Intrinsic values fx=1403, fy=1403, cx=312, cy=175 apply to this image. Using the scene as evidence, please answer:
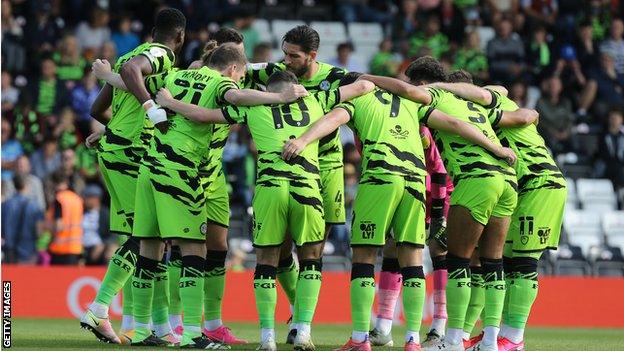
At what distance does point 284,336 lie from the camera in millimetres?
15891

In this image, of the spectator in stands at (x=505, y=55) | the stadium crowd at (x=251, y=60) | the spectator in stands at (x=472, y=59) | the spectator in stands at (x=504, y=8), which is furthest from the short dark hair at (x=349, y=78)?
the spectator in stands at (x=504, y=8)

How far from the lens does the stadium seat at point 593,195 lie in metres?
24.4

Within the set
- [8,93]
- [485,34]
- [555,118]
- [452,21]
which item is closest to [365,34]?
[452,21]

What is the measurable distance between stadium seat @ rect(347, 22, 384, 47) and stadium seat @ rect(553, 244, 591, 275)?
5930 millimetres

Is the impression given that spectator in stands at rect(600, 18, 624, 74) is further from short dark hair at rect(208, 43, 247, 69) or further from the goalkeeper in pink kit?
short dark hair at rect(208, 43, 247, 69)

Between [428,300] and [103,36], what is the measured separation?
7683 mm

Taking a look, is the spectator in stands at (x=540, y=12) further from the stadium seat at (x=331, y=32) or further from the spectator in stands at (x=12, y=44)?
the spectator in stands at (x=12, y=44)

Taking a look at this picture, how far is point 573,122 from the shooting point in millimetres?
25656

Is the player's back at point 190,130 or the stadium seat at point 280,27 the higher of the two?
the stadium seat at point 280,27

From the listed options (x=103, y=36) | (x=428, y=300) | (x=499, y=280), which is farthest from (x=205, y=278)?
(x=103, y=36)

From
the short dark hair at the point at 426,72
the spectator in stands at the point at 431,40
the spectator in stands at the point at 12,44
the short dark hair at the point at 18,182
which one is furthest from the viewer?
the spectator in stands at the point at 431,40

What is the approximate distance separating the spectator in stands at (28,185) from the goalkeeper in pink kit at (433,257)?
8.68 metres

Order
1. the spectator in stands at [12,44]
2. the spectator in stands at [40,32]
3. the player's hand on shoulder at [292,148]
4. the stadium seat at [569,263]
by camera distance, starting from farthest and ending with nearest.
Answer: the spectator in stands at [40,32] < the spectator in stands at [12,44] < the stadium seat at [569,263] < the player's hand on shoulder at [292,148]

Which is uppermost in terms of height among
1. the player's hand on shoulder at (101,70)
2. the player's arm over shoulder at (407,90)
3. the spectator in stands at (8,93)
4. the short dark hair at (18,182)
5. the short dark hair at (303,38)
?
the spectator in stands at (8,93)
